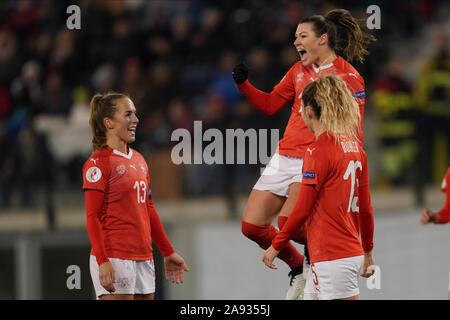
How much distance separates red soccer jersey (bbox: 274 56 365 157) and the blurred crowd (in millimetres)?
1453

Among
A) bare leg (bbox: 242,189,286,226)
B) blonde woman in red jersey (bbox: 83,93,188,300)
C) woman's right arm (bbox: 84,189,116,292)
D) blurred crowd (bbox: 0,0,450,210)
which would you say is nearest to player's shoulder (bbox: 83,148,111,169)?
blonde woman in red jersey (bbox: 83,93,188,300)

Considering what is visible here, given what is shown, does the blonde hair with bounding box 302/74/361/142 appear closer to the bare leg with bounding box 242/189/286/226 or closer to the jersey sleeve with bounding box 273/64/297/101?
the jersey sleeve with bounding box 273/64/297/101

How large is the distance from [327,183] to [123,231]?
115 cm

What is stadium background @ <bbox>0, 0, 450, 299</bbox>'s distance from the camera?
810 cm

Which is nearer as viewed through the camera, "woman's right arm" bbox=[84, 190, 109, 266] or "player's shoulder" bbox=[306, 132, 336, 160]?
"player's shoulder" bbox=[306, 132, 336, 160]

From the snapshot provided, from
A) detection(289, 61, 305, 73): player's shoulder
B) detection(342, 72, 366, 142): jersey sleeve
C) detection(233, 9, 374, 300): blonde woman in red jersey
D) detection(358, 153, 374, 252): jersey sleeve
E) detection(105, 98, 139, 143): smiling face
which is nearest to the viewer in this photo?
detection(358, 153, 374, 252): jersey sleeve

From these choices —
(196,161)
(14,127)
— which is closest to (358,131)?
(196,161)

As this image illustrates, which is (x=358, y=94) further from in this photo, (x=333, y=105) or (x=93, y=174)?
(x=93, y=174)

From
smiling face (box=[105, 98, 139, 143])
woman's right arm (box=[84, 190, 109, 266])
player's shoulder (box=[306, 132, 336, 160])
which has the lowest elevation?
woman's right arm (box=[84, 190, 109, 266])

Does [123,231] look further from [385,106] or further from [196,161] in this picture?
[385,106]

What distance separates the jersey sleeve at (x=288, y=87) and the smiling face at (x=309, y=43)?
17cm

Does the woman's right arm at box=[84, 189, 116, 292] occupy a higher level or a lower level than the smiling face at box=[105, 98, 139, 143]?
lower

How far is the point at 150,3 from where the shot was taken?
34.9ft
